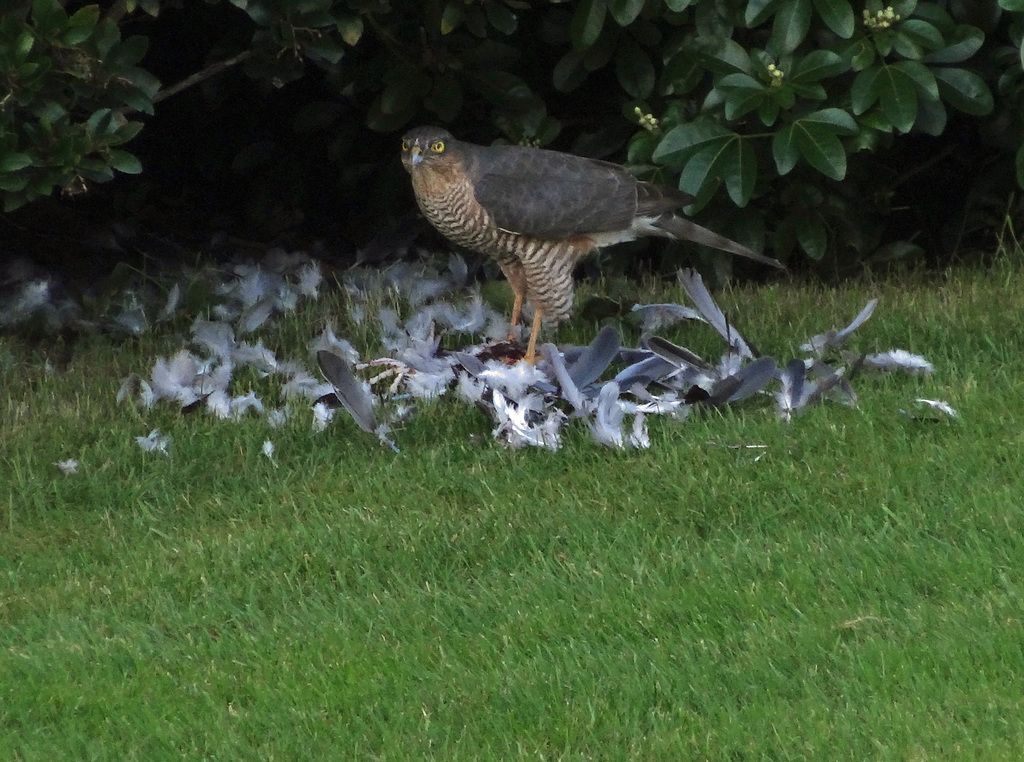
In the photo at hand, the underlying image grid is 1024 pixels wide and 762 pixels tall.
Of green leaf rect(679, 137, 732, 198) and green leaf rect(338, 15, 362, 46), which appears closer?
green leaf rect(338, 15, 362, 46)

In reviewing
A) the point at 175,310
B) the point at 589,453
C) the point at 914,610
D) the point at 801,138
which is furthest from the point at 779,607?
the point at 175,310

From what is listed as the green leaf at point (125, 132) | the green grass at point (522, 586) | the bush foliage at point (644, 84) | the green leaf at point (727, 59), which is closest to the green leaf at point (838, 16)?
the bush foliage at point (644, 84)

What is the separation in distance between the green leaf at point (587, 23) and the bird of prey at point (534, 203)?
0.50 metres

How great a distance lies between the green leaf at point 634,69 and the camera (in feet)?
18.8

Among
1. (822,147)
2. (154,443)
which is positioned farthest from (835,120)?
(154,443)

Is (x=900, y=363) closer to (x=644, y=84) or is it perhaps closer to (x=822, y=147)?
(x=822, y=147)

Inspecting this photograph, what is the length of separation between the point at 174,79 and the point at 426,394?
3137 millimetres

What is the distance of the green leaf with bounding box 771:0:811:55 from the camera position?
494 cm

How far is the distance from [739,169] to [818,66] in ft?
1.51

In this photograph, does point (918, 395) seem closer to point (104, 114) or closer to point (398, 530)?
point (398, 530)

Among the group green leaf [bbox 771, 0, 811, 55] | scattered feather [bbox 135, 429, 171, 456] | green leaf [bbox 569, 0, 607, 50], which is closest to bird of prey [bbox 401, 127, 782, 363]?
green leaf [bbox 569, 0, 607, 50]

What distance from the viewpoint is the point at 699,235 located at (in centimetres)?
545

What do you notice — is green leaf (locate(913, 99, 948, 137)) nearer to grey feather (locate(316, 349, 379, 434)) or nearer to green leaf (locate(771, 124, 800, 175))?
green leaf (locate(771, 124, 800, 175))

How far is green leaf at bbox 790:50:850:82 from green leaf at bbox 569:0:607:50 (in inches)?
30.2
